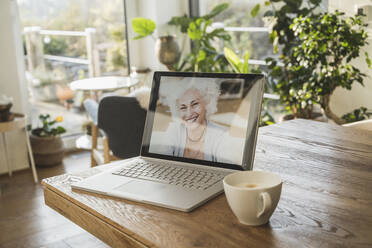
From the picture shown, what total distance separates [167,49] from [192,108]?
3.26 meters

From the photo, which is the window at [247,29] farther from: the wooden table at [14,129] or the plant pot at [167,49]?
the wooden table at [14,129]

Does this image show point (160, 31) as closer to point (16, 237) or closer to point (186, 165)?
point (16, 237)

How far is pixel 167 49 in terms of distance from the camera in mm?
4336

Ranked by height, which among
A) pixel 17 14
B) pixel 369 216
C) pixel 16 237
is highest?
pixel 17 14

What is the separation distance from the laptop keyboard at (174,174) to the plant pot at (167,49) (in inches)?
128

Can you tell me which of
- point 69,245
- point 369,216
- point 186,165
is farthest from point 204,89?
point 69,245

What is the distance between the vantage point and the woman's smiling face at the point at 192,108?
1.14 metres

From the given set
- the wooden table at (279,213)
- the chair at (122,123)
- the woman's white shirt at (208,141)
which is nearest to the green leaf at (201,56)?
the chair at (122,123)

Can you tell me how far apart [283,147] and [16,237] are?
1.93 meters

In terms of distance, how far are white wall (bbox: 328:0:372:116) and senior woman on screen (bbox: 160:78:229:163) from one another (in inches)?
83.6

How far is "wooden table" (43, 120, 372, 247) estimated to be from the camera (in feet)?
2.61

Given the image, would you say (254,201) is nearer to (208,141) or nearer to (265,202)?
(265,202)

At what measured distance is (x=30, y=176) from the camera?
3.78m

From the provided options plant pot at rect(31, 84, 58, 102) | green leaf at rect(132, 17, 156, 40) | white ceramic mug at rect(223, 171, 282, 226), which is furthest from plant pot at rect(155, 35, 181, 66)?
white ceramic mug at rect(223, 171, 282, 226)
